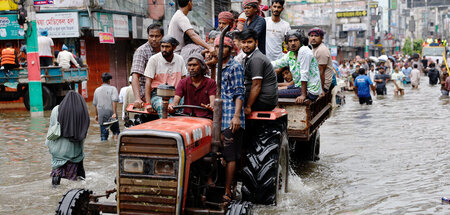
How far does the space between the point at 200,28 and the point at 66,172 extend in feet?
89.2

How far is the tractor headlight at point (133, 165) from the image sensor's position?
504cm

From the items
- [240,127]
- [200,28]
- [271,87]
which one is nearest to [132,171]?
[240,127]

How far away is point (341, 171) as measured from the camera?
9.87 m

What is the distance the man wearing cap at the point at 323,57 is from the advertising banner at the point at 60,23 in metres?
16.7

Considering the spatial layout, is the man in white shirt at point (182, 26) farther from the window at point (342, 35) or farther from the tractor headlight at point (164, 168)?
the window at point (342, 35)

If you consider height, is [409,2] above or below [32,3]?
above

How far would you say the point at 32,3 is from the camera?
18.1m

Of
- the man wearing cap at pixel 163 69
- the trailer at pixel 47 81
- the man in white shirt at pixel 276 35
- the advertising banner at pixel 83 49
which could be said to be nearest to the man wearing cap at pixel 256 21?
the man in white shirt at pixel 276 35

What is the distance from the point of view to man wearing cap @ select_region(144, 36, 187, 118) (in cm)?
712

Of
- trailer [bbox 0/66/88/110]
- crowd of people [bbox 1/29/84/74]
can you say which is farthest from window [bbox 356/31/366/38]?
trailer [bbox 0/66/88/110]

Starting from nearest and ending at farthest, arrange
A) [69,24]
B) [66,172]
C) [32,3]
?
[66,172]
[32,3]
[69,24]

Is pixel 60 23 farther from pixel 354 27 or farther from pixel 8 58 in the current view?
pixel 354 27

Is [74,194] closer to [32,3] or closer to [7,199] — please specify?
[7,199]

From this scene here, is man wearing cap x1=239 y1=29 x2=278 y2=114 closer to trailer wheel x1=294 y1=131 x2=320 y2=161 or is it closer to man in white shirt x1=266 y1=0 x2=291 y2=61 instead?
man in white shirt x1=266 y1=0 x2=291 y2=61
